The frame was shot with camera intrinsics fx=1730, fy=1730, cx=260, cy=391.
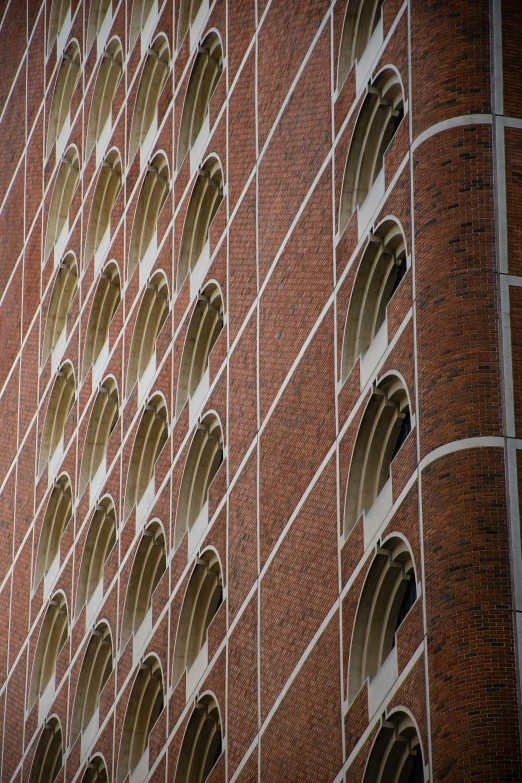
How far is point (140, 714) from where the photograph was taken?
33531 millimetres

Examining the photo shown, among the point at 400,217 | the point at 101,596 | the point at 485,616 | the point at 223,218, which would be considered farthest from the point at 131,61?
the point at 485,616

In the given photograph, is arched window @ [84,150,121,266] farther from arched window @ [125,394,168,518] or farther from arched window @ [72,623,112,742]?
arched window @ [72,623,112,742]

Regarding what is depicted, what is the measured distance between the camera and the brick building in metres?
23.9

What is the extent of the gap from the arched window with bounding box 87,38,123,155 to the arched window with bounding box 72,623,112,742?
40.7 feet

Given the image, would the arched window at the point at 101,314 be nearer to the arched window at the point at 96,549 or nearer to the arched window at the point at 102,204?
the arched window at the point at 102,204

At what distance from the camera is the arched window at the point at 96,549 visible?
3706 centimetres

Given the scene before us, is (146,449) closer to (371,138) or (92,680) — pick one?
(92,680)

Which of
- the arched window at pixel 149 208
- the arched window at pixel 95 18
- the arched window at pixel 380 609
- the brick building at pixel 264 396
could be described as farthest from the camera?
the arched window at pixel 95 18

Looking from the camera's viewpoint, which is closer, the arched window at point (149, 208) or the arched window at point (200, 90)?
→ the arched window at point (200, 90)

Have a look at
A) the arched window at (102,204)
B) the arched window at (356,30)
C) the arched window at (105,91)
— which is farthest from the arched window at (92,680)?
the arched window at (356,30)

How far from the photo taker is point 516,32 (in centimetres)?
2530

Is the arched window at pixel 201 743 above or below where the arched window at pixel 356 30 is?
below

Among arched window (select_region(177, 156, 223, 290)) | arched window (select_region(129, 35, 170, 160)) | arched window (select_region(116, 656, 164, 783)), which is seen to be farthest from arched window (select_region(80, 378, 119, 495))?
arched window (select_region(116, 656, 164, 783))

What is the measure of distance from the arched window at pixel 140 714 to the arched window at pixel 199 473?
8.82 ft
